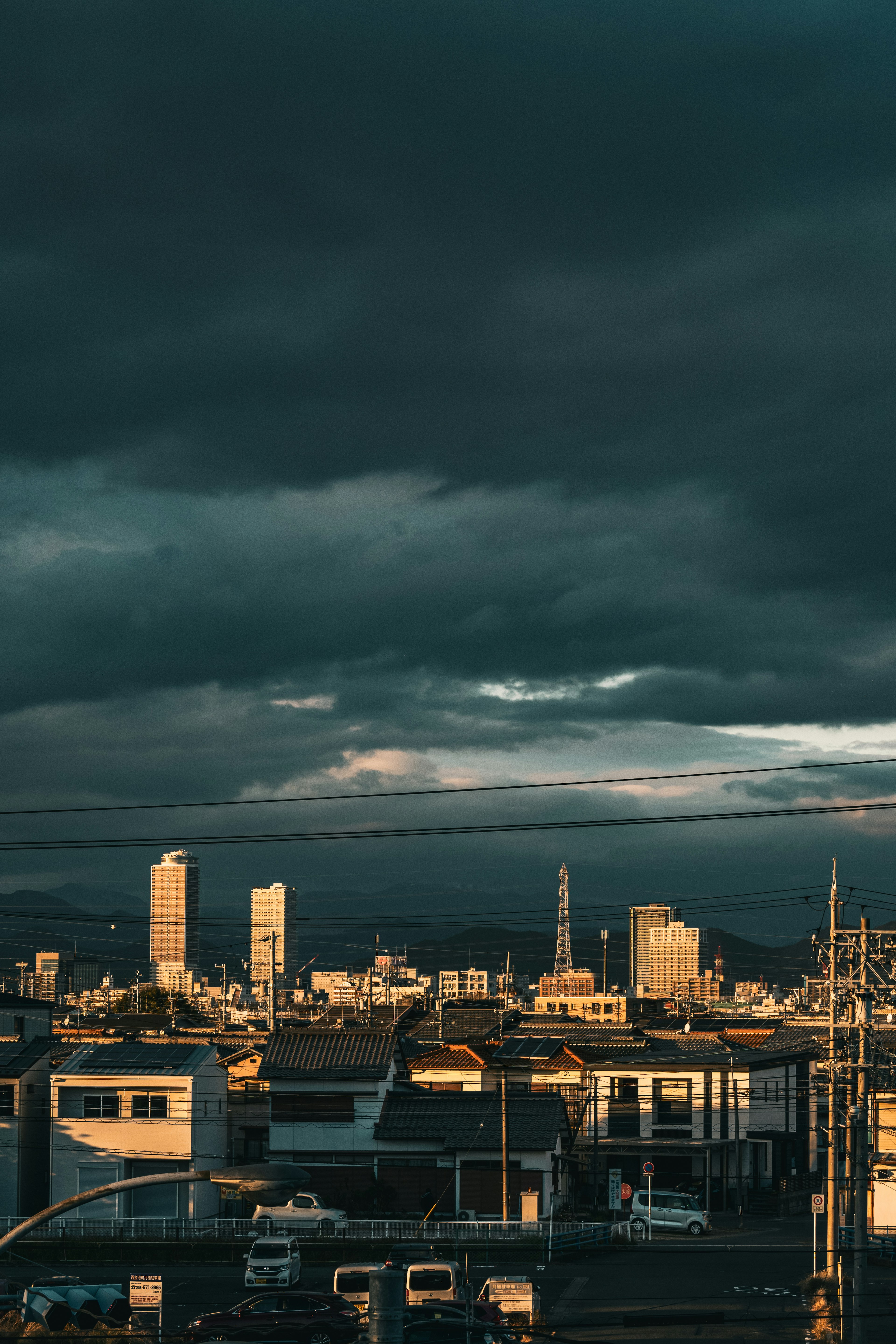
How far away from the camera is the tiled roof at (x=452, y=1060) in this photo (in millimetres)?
72812

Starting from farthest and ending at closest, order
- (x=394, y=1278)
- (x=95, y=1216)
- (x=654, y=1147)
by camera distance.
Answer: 1. (x=654, y=1147)
2. (x=95, y=1216)
3. (x=394, y=1278)

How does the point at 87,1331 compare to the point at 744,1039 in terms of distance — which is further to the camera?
the point at 744,1039

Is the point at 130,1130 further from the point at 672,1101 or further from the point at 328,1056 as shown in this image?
the point at 672,1101

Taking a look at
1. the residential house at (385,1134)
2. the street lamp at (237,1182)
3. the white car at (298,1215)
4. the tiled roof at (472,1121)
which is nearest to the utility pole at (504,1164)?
the residential house at (385,1134)

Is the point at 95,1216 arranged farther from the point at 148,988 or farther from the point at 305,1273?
the point at 148,988

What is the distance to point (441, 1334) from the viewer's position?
103 ft

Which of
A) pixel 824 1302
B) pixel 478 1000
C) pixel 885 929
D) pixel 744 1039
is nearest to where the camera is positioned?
pixel 824 1302

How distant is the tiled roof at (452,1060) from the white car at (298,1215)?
52.6ft

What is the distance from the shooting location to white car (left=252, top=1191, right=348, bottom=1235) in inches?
2078

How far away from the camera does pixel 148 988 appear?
152m

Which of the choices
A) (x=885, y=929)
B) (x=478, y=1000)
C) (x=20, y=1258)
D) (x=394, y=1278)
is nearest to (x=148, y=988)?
(x=478, y=1000)

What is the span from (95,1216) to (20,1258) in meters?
11.1

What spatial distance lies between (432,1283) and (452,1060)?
119 ft

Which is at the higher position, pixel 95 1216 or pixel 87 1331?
pixel 87 1331
